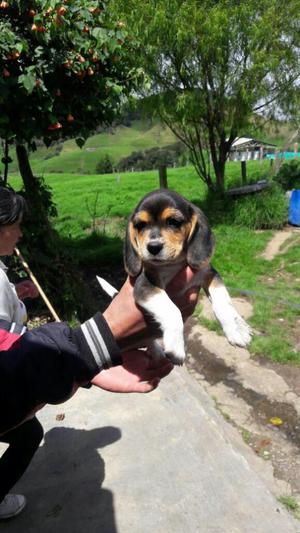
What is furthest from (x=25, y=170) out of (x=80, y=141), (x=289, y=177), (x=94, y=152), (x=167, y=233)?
(x=94, y=152)

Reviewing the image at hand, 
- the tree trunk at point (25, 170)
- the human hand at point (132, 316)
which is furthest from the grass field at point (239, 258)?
the human hand at point (132, 316)

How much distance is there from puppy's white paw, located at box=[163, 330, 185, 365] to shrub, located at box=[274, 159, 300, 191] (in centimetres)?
1278

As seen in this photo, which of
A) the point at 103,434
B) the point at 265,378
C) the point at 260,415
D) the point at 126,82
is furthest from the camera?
the point at 126,82

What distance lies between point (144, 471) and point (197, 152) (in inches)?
461

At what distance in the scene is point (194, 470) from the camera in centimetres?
357

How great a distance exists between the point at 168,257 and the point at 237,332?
1.92 feet

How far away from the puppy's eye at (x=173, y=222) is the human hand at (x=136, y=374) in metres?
0.82

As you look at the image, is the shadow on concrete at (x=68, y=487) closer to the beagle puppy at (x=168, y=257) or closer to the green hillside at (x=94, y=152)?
the beagle puppy at (x=168, y=257)

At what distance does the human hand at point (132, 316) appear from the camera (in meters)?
2.09

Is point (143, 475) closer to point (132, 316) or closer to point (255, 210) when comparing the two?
point (132, 316)

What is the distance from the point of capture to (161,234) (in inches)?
92.9

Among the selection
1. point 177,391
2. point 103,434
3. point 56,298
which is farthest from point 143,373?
point 56,298

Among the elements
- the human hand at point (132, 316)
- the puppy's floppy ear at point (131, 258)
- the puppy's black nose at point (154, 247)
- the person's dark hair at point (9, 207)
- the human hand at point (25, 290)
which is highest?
the person's dark hair at point (9, 207)

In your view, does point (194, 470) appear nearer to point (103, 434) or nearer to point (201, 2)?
point (103, 434)
